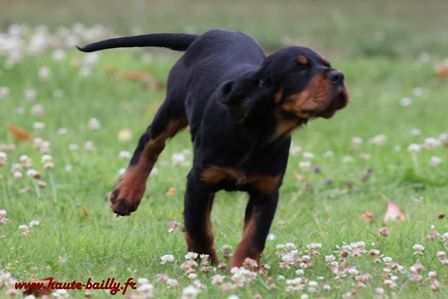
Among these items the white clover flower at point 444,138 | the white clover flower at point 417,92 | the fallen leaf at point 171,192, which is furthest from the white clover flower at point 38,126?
the white clover flower at point 417,92

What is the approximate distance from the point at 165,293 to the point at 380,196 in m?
2.90

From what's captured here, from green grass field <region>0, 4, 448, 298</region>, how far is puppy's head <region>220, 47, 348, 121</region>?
694mm

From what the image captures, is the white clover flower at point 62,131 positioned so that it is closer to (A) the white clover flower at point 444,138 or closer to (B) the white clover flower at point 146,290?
(A) the white clover flower at point 444,138

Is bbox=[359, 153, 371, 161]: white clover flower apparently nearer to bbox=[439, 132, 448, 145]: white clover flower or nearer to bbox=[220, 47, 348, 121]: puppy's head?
bbox=[439, 132, 448, 145]: white clover flower

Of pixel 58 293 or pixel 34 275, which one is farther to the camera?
pixel 34 275

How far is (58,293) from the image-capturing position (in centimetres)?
395

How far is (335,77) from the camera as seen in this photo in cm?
429

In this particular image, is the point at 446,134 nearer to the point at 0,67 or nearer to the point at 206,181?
the point at 206,181

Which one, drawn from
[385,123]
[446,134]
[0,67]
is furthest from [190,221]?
Answer: [0,67]

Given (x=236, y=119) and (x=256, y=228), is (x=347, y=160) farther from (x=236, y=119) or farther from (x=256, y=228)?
(x=236, y=119)

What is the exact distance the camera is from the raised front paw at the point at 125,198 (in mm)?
5324

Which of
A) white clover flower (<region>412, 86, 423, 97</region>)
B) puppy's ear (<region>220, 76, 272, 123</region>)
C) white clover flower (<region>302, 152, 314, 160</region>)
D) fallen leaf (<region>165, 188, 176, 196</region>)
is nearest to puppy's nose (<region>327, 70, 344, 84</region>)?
puppy's ear (<region>220, 76, 272, 123</region>)

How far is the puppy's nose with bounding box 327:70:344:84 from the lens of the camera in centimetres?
429

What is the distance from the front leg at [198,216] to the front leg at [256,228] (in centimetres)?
18
